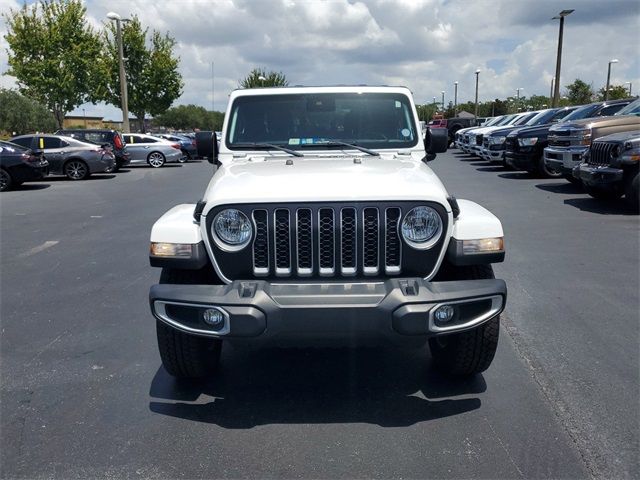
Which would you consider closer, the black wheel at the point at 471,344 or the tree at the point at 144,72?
the black wheel at the point at 471,344

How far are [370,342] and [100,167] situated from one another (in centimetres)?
1855

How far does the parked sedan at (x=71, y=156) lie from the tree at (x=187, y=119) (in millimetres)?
65418

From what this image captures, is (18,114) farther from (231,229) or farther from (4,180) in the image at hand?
(231,229)

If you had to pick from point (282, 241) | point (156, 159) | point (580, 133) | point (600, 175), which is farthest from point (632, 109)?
point (156, 159)

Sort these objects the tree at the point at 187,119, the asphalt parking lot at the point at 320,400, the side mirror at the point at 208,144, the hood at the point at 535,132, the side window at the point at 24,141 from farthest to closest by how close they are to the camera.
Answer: the tree at the point at 187,119 < the side window at the point at 24,141 < the hood at the point at 535,132 < the side mirror at the point at 208,144 < the asphalt parking lot at the point at 320,400

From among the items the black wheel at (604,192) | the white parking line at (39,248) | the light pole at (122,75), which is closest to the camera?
the white parking line at (39,248)

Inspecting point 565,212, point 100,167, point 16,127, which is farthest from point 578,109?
point 16,127

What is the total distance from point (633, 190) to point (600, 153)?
106 centimetres

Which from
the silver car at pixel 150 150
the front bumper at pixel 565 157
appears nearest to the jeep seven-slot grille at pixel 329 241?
the front bumper at pixel 565 157

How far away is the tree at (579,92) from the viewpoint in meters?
57.9

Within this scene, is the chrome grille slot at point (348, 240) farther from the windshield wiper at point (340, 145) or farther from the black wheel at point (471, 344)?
the windshield wiper at point (340, 145)

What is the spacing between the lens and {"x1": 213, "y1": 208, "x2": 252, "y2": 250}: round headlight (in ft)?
11.1

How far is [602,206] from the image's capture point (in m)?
11.4

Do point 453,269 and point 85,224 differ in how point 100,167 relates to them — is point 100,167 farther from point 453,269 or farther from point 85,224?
point 453,269
